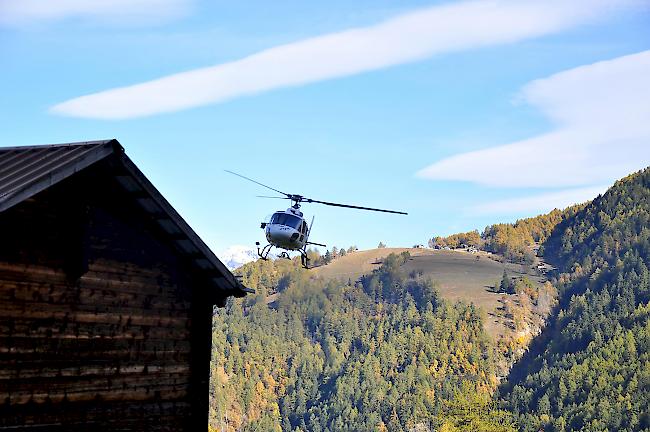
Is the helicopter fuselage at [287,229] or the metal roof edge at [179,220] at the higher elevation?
the helicopter fuselage at [287,229]

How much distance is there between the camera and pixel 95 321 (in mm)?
19766

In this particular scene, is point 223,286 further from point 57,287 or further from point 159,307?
point 57,287

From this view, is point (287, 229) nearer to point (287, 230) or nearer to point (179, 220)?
point (287, 230)

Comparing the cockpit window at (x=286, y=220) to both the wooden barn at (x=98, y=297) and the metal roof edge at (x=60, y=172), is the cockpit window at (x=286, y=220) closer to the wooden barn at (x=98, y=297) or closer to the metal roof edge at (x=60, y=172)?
the wooden barn at (x=98, y=297)

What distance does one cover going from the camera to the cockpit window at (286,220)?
46812mm

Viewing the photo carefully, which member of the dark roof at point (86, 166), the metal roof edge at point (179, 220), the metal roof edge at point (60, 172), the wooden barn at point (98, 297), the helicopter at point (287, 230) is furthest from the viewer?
the helicopter at point (287, 230)

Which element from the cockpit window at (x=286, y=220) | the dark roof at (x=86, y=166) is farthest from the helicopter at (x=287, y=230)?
the dark roof at (x=86, y=166)

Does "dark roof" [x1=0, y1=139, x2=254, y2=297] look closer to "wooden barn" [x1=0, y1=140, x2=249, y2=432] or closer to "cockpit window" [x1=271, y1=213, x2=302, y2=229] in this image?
"wooden barn" [x1=0, y1=140, x2=249, y2=432]

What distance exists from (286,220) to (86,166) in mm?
28144

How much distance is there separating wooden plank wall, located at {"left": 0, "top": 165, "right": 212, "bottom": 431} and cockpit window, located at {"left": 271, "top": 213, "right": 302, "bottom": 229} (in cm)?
2406

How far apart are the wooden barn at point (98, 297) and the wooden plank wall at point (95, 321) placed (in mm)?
21

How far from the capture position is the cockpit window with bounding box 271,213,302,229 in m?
→ 46.8

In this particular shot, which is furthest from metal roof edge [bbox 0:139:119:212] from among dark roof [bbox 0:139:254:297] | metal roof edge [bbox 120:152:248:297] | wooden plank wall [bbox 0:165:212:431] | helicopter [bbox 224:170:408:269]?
helicopter [bbox 224:170:408:269]

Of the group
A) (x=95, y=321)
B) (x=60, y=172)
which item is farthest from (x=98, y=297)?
(x=60, y=172)
